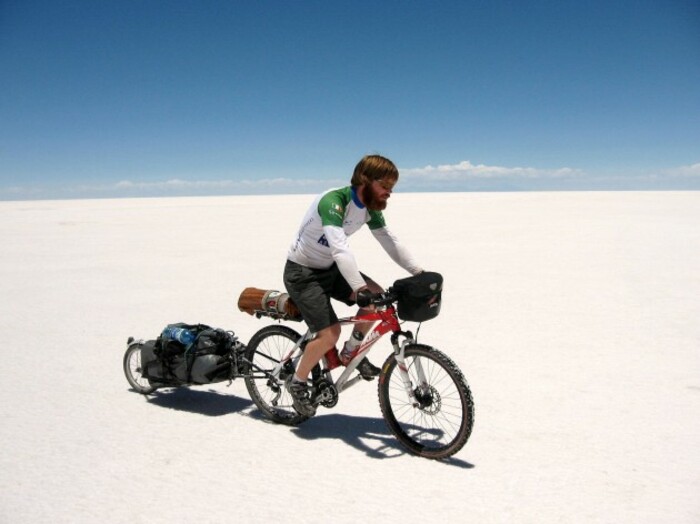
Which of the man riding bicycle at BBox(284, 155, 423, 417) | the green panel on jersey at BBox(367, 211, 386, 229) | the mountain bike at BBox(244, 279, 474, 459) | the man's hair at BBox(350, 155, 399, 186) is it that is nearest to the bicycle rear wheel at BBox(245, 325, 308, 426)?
the mountain bike at BBox(244, 279, 474, 459)

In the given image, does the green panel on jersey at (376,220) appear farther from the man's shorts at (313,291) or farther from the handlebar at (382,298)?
the handlebar at (382,298)

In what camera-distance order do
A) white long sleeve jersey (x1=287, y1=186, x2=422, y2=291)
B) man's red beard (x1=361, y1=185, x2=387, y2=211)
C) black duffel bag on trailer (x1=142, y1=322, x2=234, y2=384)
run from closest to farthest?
1. white long sleeve jersey (x1=287, y1=186, x2=422, y2=291)
2. man's red beard (x1=361, y1=185, x2=387, y2=211)
3. black duffel bag on trailer (x1=142, y1=322, x2=234, y2=384)

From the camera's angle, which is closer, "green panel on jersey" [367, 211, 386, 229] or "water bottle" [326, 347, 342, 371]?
"green panel on jersey" [367, 211, 386, 229]

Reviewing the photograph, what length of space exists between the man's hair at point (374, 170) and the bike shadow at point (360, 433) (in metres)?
2.18

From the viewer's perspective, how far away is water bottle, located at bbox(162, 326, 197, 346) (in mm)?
5152

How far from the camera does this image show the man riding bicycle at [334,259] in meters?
3.95

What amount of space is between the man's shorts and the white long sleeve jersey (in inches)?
2.9

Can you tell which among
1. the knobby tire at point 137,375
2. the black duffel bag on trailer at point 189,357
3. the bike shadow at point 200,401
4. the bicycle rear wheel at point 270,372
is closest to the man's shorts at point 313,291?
the bicycle rear wheel at point 270,372

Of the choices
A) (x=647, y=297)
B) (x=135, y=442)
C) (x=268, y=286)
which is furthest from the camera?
(x=268, y=286)

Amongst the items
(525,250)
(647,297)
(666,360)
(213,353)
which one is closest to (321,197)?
(213,353)

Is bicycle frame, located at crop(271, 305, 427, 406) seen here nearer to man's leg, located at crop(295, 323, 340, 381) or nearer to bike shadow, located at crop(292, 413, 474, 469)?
man's leg, located at crop(295, 323, 340, 381)

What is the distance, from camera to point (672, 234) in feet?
66.1

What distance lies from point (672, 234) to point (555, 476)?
19.9m

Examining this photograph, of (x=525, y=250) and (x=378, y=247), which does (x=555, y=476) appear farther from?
(x=378, y=247)
